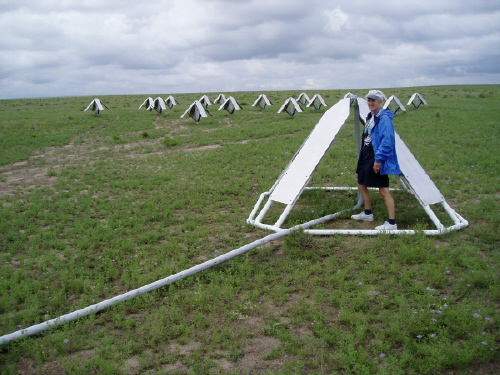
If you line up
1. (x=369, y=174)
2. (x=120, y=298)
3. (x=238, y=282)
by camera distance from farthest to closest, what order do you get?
(x=369, y=174) < (x=238, y=282) < (x=120, y=298)

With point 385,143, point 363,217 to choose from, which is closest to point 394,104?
point 363,217

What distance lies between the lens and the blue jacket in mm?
→ 5258

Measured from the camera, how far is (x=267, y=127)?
18.3 metres

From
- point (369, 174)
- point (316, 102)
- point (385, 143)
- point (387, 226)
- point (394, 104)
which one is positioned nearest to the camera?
point (385, 143)

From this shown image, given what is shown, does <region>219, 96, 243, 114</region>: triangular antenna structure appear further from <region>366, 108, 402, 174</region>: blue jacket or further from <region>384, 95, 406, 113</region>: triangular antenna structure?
<region>366, 108, 402, 174</region>: blue jacket

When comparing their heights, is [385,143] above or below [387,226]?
above

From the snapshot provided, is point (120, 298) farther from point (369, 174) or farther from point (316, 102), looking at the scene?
point (316, 102)

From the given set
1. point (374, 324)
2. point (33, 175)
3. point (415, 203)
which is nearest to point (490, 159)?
point (415, 203)

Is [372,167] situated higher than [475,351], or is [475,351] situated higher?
[372,167]

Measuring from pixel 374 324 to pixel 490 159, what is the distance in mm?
8193

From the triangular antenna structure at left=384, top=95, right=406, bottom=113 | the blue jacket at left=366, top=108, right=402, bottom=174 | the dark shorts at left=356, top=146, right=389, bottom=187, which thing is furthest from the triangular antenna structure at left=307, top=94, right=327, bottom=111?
the blue jacket at left=366, top=108, right=402, bottom=174

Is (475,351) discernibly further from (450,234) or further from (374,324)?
(450,234)

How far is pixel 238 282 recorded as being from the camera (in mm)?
4410

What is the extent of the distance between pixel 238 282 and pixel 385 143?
259cm
